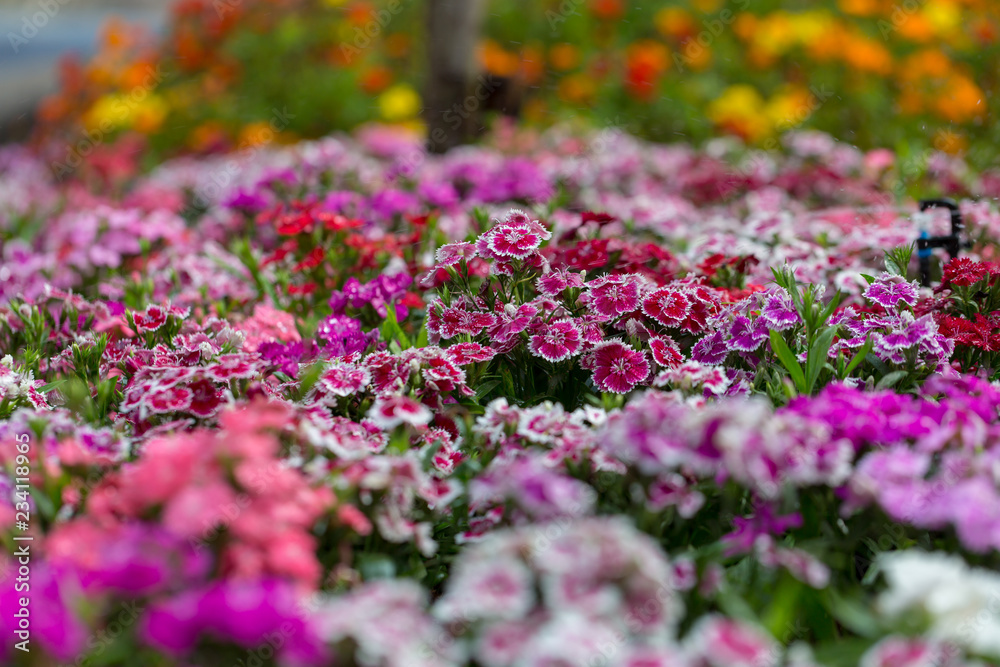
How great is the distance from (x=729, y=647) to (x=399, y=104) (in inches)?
251

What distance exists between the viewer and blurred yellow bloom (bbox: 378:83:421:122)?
7.05 meters

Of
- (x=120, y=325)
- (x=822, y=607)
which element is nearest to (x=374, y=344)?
(x=120, y=325)

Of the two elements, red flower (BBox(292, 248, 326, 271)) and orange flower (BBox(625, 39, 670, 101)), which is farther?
orange flower (BBox(625, 39, 670, 101))

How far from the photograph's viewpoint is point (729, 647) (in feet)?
3.82

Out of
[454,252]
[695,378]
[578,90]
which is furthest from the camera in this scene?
[578,90]

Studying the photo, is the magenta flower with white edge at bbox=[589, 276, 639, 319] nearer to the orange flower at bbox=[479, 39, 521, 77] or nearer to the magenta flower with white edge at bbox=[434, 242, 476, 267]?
the magenta flower with white edge at bbox=[434, 242, 476, 267]

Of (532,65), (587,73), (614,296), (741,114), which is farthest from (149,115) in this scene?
(614,296)

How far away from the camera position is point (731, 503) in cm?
166

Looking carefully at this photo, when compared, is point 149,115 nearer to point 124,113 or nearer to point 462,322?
point 124,113
